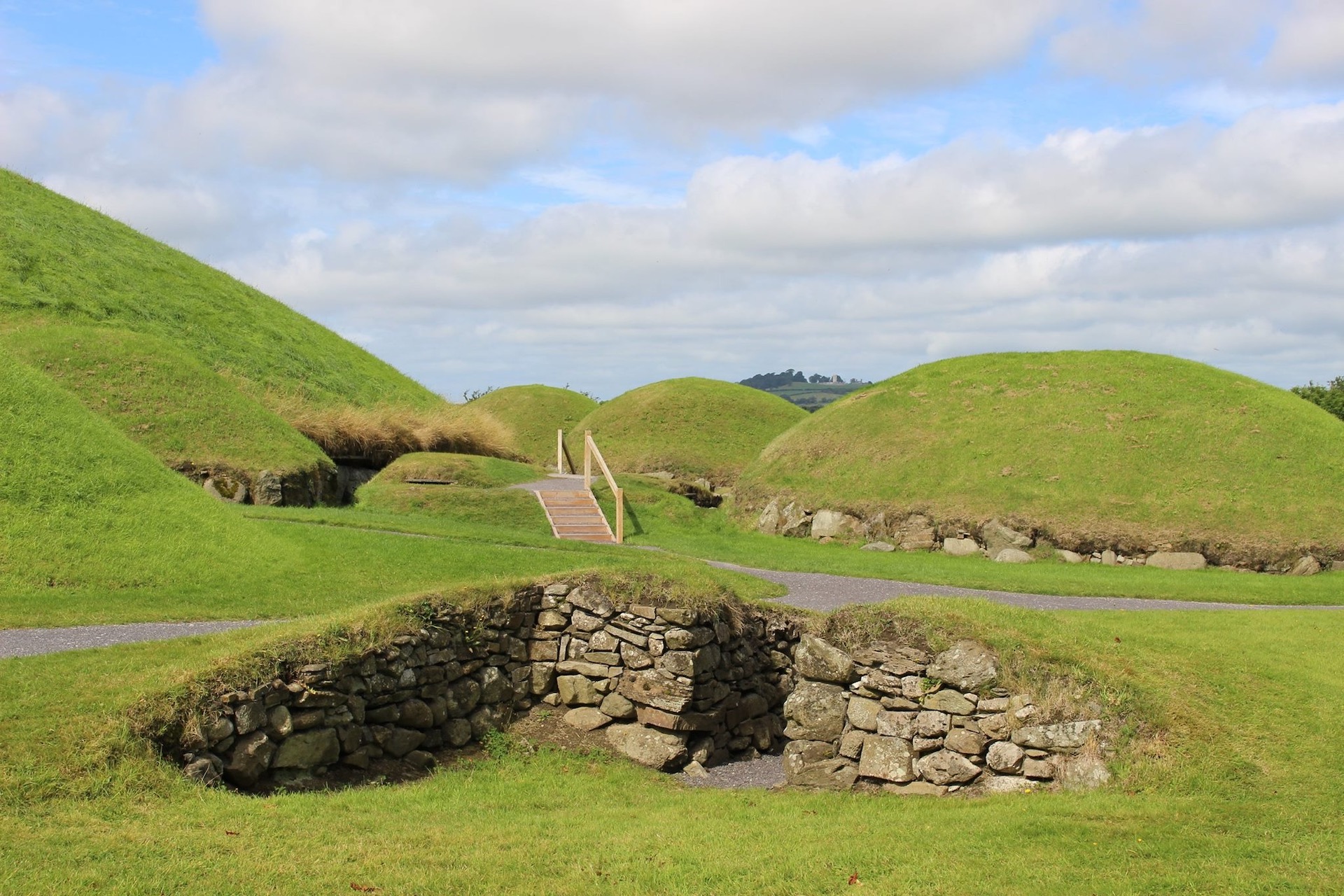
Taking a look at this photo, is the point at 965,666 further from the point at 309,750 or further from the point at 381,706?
the point at 309,750

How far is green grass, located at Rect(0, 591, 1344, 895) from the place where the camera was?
772cm

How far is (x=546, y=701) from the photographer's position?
45.7 feet

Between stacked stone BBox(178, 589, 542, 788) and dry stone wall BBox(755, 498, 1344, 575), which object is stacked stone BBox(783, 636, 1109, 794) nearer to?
stacked stone BBox(178, 589, 542, 788)

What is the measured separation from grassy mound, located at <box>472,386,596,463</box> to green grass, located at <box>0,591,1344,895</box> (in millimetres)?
46469

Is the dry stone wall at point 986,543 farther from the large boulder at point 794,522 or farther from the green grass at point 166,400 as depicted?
the green grass at point 166,400

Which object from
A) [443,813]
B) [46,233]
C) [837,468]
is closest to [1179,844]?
[443,813]

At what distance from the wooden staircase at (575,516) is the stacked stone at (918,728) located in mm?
17144

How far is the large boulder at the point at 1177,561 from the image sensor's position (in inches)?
1094

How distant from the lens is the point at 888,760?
11.7 metres

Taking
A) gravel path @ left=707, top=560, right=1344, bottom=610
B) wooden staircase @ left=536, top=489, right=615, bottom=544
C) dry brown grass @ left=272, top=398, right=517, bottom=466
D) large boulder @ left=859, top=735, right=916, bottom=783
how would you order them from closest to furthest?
large boulder @ left=859, top=735, right=916, bottom=783 < gravel path @ left=707, top=560, right=1344, bottom=610 < wooden staircase @ left=536, top=489, right=615, bottom=544 < dry brown grass @ left=272, top=398, right=517, bottom=466

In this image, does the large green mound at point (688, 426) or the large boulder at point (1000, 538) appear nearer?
the large boulder at point (1000, 538)

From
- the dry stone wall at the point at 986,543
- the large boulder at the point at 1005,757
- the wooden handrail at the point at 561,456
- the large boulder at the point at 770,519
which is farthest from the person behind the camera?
the wooden handrail at the point at 561,456

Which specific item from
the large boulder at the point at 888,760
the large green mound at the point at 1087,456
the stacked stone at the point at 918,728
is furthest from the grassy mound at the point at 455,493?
the large boulder at the point at 888,760

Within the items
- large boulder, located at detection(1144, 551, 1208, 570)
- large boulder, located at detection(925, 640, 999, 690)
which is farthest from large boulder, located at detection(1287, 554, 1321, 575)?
large boulder, located at detection(925, 640, 999, 690)
